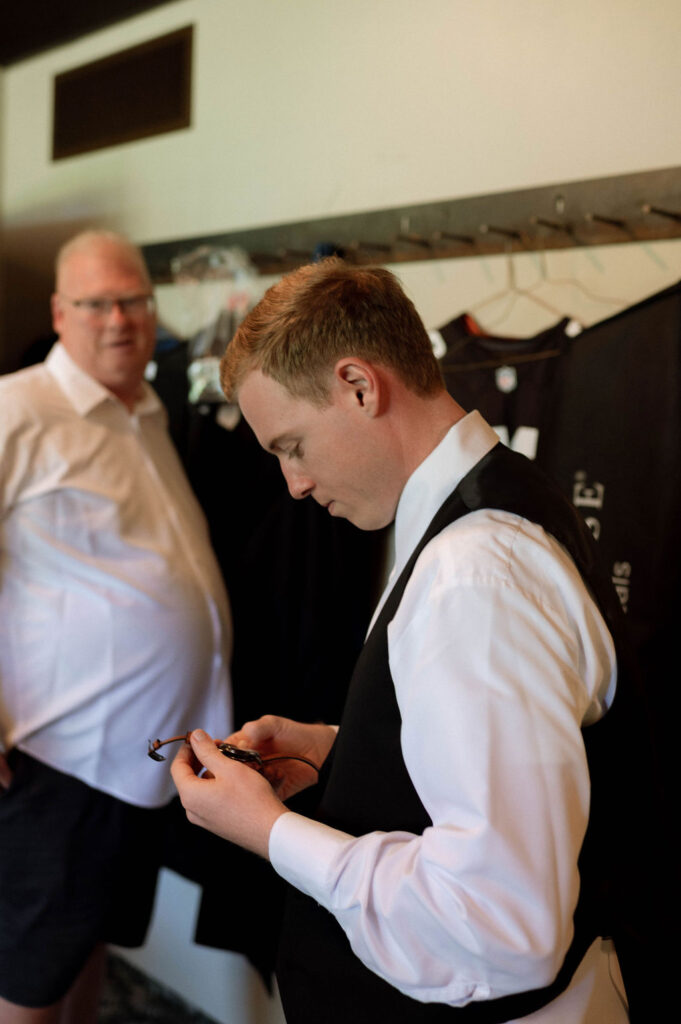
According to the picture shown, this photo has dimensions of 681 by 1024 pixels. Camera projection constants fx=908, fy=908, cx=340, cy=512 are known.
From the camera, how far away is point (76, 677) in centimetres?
→ 184

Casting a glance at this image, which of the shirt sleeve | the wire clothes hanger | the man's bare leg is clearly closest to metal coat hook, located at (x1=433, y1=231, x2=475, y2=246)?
the wire clothes hanger

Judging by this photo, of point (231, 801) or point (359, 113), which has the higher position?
point (359, 113)

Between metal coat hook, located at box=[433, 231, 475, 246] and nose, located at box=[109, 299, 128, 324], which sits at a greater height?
metal coat hook, located at box=[433, 231, 475, 246]

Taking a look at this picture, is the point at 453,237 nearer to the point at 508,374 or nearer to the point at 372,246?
the point at 372,246

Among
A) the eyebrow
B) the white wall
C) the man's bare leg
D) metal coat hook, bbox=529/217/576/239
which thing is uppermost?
the white wall

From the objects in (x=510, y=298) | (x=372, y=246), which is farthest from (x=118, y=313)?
(x=510, y=298)

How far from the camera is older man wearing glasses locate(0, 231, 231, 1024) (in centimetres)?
183

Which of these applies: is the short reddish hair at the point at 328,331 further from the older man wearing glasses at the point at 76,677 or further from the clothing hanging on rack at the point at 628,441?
the older man wearing glasses at the point at 76,677

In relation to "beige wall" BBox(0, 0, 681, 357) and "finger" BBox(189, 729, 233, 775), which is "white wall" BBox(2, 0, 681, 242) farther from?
"finger" BBox(189, 729, 233, 775)

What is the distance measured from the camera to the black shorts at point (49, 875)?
1.82 meters

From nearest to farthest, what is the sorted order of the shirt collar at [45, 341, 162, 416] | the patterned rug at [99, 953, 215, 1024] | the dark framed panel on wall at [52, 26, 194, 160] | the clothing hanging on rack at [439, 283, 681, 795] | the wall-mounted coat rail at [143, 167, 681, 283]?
the clothing hanging on rack at [439, 283, 681, 795] < the wall-mounted coat rail at [143, 167, 681, 283] < the shirt collar at [45, 341, 162, 416] < the patterned rug at [99, 953, 215, 1024] < the dark framed panel on wall at [52, 26, 194, 160]

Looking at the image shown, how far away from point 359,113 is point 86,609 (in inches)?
55.0

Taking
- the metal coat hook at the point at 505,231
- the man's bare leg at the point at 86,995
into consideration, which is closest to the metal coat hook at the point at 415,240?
the metal coat hook at the point at 505,231

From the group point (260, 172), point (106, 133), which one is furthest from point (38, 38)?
point (260, 172)
